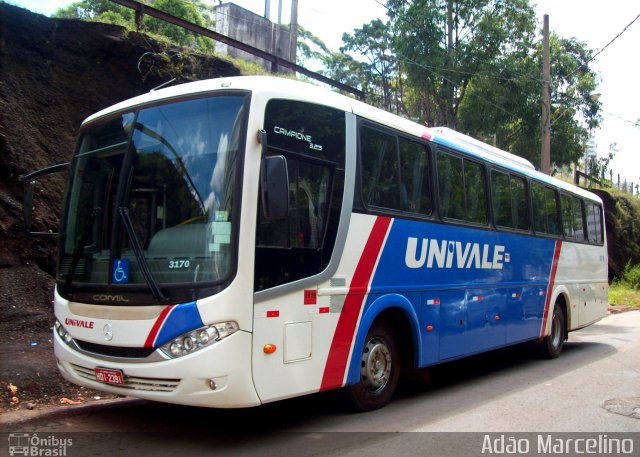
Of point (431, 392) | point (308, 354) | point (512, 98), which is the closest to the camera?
point (308, 354)

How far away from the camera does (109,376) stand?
5004mm

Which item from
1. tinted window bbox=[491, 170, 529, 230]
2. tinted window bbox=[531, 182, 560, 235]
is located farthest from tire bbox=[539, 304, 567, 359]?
tinted window bbox=[491, 170, 529, 230]

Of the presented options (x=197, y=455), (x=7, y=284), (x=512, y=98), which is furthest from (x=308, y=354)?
(x=512, y=98)

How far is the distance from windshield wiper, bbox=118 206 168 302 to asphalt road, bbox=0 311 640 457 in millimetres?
1355

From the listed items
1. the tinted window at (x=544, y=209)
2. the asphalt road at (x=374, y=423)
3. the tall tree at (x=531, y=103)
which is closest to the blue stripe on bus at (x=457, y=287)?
the tinted window at (x=544, y=209)

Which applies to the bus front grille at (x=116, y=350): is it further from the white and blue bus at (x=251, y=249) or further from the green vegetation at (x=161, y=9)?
the green vegetation at (x=161, y=9)

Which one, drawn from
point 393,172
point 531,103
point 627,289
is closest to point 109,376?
point 393,172

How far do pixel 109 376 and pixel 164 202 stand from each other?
158cm

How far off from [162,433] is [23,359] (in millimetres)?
2436

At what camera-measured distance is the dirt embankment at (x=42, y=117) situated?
692 cm

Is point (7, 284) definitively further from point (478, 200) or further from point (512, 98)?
point (512, 98)

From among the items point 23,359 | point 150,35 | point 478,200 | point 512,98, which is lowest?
point 23,359

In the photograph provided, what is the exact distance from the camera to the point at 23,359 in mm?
6805

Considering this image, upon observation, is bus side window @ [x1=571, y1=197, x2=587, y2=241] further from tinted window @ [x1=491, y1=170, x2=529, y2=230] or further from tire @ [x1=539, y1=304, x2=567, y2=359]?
tinted window @ [x1=491, y1=170, x2=529, y2=230]
